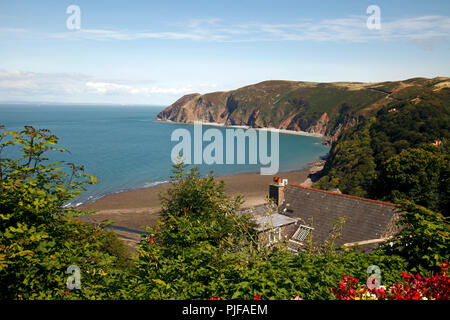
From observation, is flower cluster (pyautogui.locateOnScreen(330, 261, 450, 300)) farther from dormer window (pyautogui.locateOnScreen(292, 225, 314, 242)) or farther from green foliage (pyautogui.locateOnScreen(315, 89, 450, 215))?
green foliage (pyautogui.locateOnScreen(315, 89, 450, 215))

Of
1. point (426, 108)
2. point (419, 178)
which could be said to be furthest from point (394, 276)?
point (426, 108)

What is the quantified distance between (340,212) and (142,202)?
38.0 meters

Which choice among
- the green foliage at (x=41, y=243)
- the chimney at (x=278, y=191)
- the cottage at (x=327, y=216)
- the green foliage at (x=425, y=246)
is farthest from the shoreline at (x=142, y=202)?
the green foliage at (x=41, y=243)

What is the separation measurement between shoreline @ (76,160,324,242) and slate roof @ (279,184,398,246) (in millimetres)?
8817

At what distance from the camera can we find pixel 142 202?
52.2m

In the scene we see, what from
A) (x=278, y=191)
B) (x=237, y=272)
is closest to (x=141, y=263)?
(x=237, y=272)

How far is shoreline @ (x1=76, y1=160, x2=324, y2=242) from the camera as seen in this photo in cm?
4175

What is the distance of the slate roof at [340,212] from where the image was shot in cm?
1936

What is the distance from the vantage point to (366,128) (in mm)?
78438

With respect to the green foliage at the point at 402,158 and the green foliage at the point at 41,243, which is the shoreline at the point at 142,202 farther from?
the green foliage at the point at 41,243

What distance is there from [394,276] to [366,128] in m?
80.1

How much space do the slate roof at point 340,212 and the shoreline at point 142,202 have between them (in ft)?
28.9
